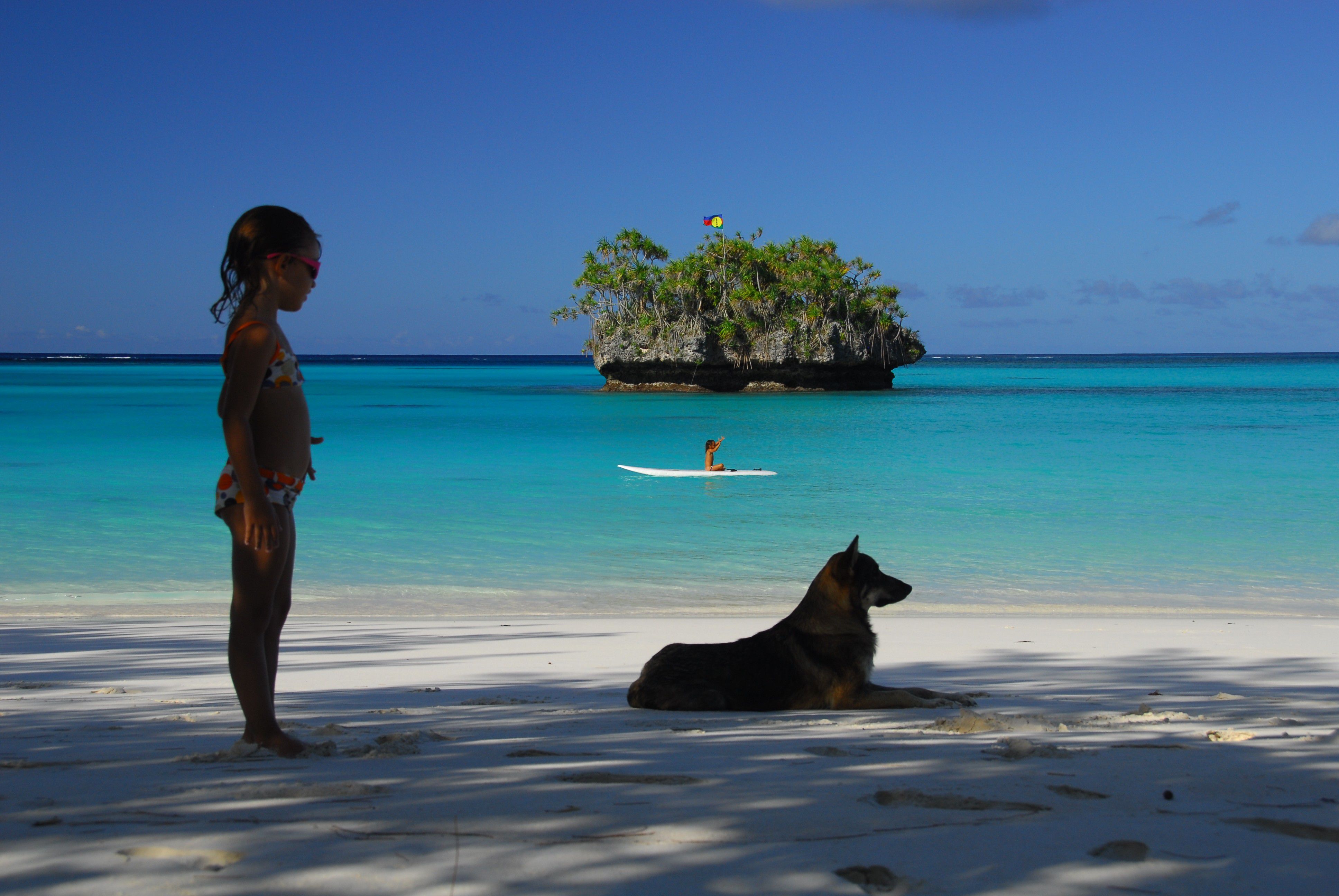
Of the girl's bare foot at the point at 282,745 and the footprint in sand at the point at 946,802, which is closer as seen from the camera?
the footprint in sand at the point at 946,802

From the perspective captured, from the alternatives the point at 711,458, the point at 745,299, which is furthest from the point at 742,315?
the point at 711,458

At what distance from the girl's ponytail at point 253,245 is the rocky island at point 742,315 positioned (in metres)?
61.5

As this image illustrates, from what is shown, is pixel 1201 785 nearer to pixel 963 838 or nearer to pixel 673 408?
pixel 963 838

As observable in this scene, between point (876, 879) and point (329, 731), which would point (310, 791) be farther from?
point (876, 879)

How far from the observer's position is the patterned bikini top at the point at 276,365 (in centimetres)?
305

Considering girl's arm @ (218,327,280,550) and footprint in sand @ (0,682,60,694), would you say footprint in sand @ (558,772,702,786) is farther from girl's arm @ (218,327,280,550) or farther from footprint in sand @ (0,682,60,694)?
footprint in sand @ (0,682,60,694)

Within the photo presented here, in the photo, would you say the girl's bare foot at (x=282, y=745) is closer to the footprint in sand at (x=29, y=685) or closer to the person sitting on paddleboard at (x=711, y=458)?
the footprint in sand at (x=29, y=685)

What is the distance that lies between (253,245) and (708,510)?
14.0 meters

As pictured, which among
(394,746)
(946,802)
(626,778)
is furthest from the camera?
(394,746)

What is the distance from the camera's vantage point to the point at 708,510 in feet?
55.4

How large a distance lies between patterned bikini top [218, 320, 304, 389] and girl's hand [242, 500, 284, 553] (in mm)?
376

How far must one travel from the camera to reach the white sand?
204 cm

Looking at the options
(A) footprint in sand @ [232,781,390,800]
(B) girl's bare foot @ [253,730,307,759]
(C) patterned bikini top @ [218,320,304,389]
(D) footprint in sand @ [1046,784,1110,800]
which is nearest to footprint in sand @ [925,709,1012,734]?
(D) footprint in sand @ [1046,784,1110,800]

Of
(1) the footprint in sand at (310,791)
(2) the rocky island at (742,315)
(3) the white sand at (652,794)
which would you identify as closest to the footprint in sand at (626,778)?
(3) the white sand at (652,794)
